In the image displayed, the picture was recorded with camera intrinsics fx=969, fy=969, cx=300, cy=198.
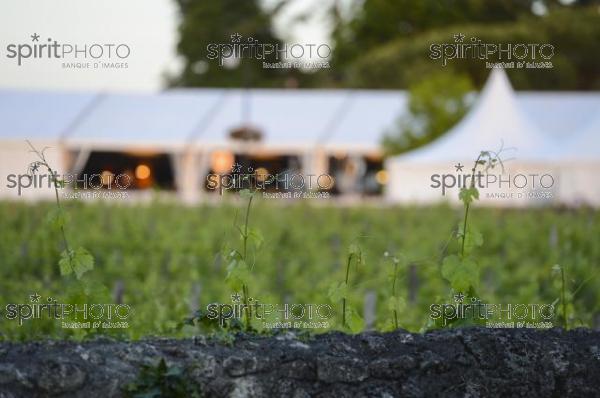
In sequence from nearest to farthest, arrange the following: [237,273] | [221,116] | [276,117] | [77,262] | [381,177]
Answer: [237,273] → [77,262] → [221,116] → [276,117] → [381,177]

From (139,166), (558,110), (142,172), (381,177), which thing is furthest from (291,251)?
(139,166)

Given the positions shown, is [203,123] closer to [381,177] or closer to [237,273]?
[381,177]

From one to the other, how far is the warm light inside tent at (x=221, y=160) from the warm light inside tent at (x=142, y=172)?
3935 millimetres

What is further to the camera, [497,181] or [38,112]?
[38,112]

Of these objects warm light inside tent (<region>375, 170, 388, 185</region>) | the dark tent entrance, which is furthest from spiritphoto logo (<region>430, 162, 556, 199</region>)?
the dark tent entrance

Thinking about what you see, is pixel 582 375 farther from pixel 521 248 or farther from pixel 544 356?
pixel 521 248

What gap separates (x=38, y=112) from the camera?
3089cm

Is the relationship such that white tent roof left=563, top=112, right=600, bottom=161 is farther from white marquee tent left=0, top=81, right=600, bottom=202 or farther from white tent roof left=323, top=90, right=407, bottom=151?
white tent roof left=323, top=90, right=407, bottom=151

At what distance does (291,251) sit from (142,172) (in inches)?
836

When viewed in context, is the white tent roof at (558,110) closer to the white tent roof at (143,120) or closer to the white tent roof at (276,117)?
the white tent roof at (276,117)

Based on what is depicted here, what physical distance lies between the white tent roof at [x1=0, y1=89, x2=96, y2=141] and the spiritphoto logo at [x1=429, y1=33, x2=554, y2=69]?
11.7 m

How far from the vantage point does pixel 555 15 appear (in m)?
42.6

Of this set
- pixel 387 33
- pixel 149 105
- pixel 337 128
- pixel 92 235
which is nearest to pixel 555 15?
pixel 387 33

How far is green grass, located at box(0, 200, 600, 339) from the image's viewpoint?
986 cm
